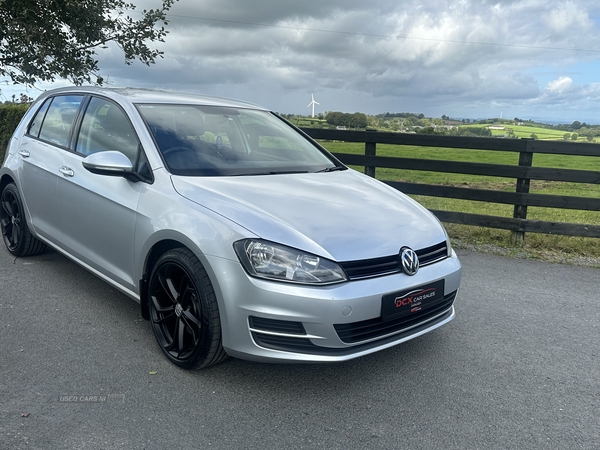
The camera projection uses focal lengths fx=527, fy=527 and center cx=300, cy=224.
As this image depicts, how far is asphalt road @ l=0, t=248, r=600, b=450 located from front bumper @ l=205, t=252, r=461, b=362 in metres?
0.32

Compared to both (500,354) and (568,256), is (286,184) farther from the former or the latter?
(568,256)

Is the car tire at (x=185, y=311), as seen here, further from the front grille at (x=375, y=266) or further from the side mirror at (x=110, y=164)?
the front grille at (x=375, y=266)

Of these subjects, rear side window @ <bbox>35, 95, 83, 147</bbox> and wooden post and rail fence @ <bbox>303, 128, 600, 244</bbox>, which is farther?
wooden post and rail fence @ <bbox>303, 128, 600, 244</bbox>

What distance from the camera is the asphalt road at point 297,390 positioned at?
2617mm

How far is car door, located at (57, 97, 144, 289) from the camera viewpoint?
356 cm

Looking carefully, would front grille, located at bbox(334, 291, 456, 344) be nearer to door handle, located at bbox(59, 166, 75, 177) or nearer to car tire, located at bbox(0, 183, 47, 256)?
door handle, located at bbox(59, 166, 75, 177)

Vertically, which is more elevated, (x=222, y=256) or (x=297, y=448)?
(x=222, y=256)

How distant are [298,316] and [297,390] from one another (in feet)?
1.95

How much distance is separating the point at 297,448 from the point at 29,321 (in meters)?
2.44

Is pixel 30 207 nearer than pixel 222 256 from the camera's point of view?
No

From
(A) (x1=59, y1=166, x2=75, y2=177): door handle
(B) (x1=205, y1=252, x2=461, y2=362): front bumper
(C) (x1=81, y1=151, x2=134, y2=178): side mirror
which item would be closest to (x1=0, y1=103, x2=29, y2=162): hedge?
(A) (x1=59, y1=166, x2=75, y2=177): door handle

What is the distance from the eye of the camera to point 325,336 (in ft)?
9.11

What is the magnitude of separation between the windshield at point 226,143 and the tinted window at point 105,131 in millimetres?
175

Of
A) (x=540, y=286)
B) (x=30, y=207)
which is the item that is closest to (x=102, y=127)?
(x=30, y=207)
